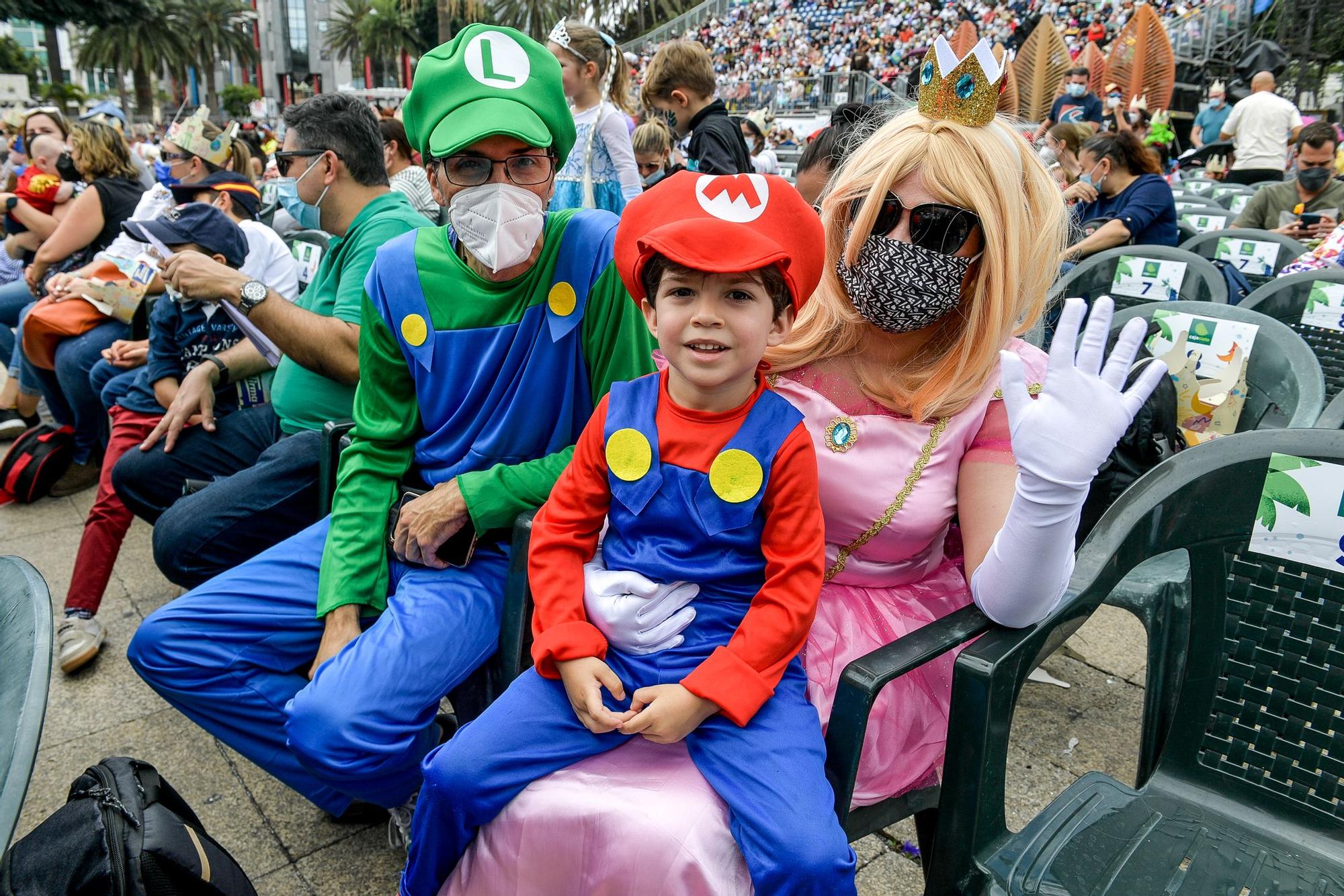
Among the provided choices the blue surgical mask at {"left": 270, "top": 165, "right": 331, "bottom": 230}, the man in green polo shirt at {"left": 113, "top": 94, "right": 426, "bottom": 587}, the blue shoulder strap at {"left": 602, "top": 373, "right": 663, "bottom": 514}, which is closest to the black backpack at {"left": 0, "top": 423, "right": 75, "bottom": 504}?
the man in green polo shirt at {"left": 113, "top": 94, "right": 426, "bottom": 587}

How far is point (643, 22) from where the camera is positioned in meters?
53.4

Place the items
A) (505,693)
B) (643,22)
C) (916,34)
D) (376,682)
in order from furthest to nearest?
1. (643,22)
2. (916,34)
3. (376,682)
4. (505,693)

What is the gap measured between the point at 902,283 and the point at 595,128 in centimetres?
364

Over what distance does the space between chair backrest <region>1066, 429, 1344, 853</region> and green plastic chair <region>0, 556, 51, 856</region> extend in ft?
4.93

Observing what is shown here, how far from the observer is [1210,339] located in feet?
9.25

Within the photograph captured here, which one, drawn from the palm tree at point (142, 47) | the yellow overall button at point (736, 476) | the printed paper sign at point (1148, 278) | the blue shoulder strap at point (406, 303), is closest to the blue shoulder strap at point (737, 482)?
the yellow overall button at point (736, 476)

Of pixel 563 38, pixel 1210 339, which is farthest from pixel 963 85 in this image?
pixel 563 38

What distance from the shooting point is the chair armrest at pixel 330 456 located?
8.10 ft

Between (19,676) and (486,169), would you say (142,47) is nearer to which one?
(486,169)

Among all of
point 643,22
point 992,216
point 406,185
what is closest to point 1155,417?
point 992,216

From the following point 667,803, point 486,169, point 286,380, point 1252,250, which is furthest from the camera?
point 1252,250

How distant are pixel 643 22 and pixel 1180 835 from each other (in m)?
57.9

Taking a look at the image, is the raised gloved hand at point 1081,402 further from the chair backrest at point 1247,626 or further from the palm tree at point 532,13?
the palm tree at point 532,13

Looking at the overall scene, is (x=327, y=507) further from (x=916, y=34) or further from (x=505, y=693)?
(x=916, y=34)
